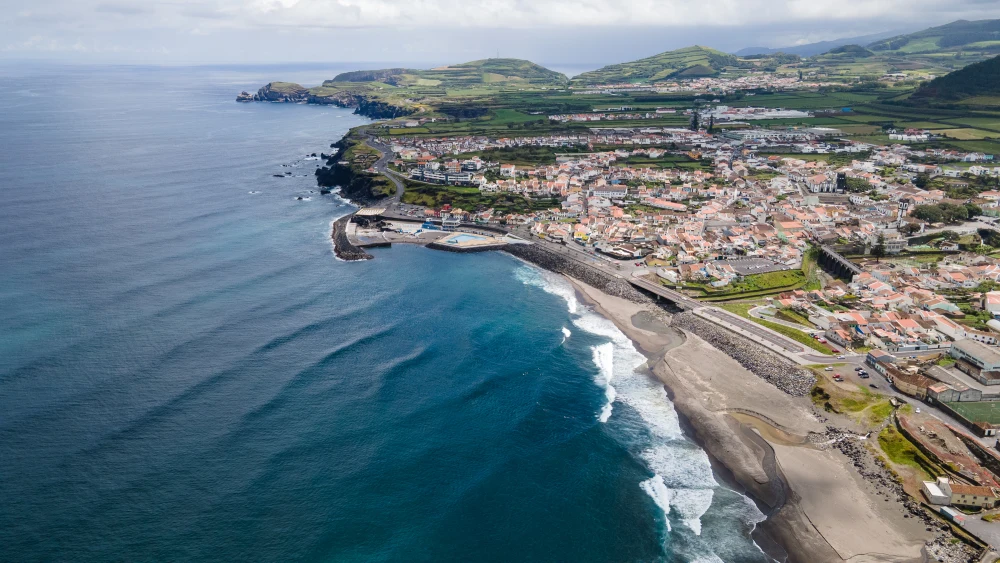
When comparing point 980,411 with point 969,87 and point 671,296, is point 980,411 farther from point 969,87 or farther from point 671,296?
point 969,87

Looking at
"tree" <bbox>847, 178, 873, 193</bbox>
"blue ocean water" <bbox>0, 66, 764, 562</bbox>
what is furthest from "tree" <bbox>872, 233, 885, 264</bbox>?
"blue ocean water" <bbox>0, 66, 764, 562</bbox>

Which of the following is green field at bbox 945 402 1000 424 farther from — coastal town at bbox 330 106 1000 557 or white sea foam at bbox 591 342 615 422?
white sea foam at bbox 591 342 615 422

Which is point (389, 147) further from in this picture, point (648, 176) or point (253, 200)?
point (648, 176)

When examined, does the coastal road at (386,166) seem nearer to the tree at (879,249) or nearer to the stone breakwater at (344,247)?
the stone breakwater at (344,247)

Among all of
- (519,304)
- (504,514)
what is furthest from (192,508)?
(519,304)

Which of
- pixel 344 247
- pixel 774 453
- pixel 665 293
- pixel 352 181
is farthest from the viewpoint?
pixel 352 181

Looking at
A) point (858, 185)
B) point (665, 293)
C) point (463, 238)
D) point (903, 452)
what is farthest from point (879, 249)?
point (463, 238)
